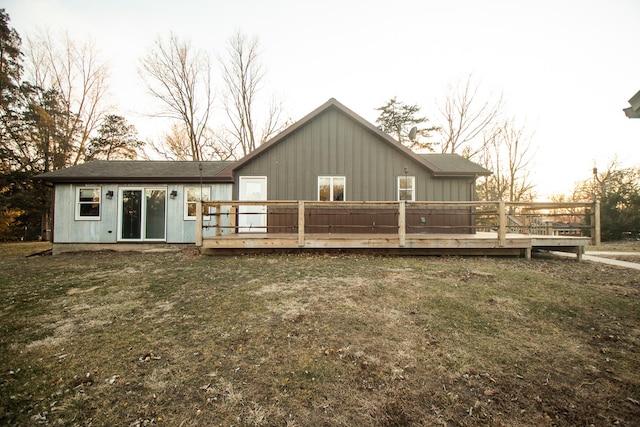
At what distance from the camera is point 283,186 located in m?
10.4

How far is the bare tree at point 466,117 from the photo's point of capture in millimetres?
20922

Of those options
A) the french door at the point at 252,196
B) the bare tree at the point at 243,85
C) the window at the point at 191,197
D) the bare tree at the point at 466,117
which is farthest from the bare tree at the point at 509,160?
the window at the point at 191,197

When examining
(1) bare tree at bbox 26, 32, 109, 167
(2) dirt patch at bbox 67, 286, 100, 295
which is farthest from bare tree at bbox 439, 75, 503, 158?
(1) bare tree at bbox 26, 32, 109, 167

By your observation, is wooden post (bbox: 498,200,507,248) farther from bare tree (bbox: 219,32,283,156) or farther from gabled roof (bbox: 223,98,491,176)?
bare tree (bbox: 219,32,283,156)

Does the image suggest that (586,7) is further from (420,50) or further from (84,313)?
(84,313)

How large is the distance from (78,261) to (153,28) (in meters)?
19.2

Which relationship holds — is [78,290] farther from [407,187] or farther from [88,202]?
[407,187]

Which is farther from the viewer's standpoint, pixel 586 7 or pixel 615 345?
pixel 586 7

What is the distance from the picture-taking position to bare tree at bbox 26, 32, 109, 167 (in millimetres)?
19719

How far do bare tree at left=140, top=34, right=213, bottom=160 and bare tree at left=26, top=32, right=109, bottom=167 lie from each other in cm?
441

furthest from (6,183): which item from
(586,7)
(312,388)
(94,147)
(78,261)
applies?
(586,7)

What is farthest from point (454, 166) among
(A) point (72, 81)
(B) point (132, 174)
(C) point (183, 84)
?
(A) point (72, 81)

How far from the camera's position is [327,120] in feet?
34.6

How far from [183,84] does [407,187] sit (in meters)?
20.4
